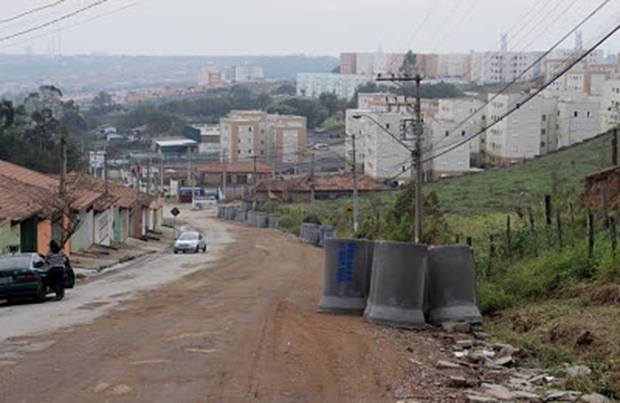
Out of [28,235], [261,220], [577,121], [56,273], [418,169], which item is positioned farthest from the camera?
[577,121]

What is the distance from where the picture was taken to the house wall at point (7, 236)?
32031mm

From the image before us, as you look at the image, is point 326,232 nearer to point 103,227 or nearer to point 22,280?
point 103,227

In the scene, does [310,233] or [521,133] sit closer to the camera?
[310,233]

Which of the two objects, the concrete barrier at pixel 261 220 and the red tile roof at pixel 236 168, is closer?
the concrete barrier at pixel 261 220

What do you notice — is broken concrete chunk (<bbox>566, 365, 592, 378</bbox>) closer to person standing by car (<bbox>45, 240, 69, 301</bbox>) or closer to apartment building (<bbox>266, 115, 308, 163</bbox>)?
person standing by car (<bbox>45, 240, 69, 301</bbox>)

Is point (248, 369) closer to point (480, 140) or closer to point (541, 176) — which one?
point (541, 176)

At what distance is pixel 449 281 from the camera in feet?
54.8

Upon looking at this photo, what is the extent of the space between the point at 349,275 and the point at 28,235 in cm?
2305

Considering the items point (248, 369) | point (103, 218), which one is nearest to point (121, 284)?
point (248, 369)

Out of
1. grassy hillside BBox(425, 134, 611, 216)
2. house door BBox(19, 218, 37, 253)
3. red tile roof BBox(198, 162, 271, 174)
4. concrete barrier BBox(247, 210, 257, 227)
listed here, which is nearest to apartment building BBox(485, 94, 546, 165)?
grassy hillside BBox(425, 134, 611, 216)

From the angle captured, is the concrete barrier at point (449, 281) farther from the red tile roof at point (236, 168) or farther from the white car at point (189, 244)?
the red tile roof at point (236, 168)

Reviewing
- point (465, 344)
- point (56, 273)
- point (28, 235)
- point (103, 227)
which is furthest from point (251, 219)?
point (465, 344)

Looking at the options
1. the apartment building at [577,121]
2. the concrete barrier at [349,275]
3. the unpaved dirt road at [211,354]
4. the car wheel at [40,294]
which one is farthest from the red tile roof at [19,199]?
the apartment building at [577,121]

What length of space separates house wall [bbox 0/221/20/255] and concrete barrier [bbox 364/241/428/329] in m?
19.5
